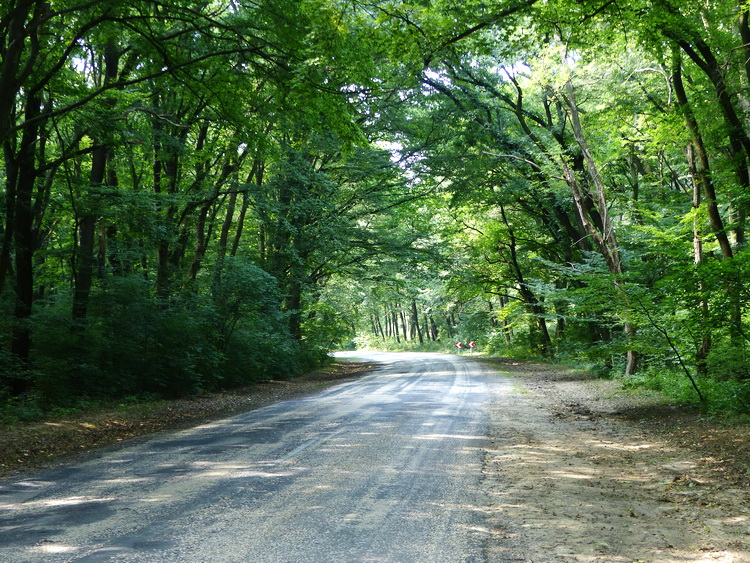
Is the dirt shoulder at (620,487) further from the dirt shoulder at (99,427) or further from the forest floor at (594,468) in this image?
the dirt shoulder at (99,427)

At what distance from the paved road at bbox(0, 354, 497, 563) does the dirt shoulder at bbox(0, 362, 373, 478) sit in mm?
795

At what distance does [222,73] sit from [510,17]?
5213mm

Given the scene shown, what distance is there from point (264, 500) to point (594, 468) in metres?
Result: 3.94

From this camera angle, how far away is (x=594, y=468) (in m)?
6.35

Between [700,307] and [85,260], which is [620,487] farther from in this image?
[85,260]

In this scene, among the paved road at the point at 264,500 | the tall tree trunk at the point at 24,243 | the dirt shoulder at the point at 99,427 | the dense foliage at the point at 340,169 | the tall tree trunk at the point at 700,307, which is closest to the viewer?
the paved road at the point at 264,500

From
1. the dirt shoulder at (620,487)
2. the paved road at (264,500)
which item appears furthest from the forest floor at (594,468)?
the paved road at (264,500)

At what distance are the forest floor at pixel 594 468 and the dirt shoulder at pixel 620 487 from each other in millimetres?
14

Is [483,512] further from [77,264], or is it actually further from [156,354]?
[77,264]

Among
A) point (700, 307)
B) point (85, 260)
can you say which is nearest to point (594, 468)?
point (700, 307)

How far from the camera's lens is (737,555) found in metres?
3.80

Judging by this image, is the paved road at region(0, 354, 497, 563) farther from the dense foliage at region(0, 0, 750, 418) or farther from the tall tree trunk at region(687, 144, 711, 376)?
the dense foliage at region(0, 0, 750, 418)

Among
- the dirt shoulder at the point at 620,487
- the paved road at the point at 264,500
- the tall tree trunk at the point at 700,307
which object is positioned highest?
the tall tree trunk at the point at 700,307

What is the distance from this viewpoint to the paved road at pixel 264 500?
152 inches
